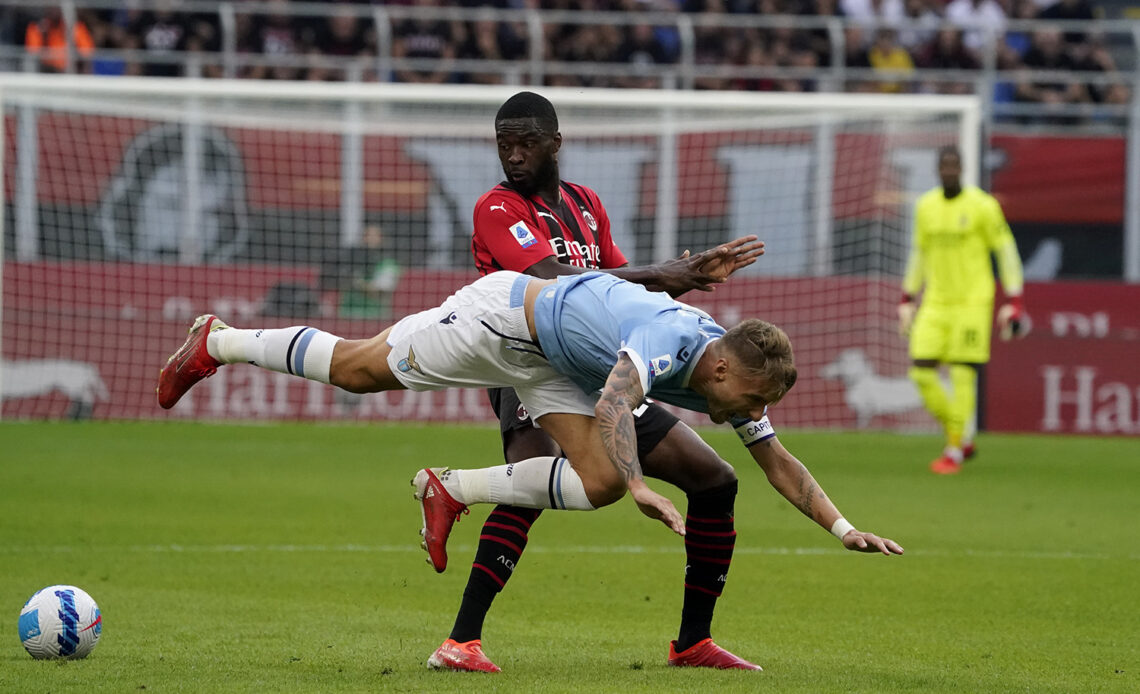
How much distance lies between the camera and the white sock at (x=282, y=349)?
20.2 ft

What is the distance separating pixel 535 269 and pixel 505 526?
3.30 ft

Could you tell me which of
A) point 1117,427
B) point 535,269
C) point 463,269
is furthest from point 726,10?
point 535,269

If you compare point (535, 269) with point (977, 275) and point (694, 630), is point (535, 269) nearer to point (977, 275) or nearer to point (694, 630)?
point (694, 630)

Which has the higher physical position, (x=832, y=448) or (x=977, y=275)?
(x=977, y=275)

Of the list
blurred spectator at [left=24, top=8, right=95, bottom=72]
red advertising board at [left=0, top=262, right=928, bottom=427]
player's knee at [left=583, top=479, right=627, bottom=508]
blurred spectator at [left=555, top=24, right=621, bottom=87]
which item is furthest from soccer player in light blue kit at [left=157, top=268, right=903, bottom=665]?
blurred spectator at [left=555, top=24, right=621, bottom=87]

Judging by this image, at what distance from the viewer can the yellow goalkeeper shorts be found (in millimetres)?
14422

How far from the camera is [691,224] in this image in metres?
18.8

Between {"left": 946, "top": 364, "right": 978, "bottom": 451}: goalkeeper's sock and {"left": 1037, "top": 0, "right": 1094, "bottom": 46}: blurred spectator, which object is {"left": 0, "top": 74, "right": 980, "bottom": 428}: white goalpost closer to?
{"left": 946, "top": 364, "right": 978, "bottom": 451}: goalkeeper's sock

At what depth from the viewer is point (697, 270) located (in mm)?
6008

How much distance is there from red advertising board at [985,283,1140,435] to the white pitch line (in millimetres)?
9277

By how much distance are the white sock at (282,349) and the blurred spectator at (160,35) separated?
14594mm

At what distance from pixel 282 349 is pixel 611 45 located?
15301mm

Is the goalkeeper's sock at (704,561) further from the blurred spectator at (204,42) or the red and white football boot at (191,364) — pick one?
the blurred spectator at (204,42)

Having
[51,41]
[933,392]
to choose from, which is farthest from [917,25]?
[51,41]
